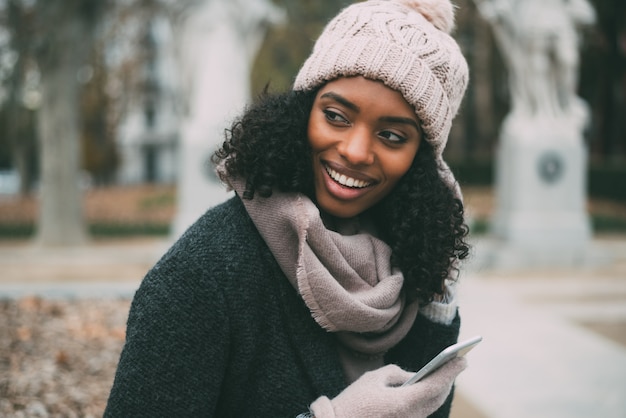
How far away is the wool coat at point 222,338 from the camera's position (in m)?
1.28

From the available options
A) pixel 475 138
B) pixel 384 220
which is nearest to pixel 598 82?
pixel 475 138

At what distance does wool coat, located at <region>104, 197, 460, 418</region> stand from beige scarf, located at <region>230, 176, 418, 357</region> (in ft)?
0.14

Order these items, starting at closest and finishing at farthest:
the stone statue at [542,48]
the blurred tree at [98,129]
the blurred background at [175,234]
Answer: the blurred background at [175,234], the stone statue at [542,48], the blurred tree at [98,129]

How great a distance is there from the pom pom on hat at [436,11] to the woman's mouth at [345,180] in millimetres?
475

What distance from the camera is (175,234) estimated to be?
374 inches

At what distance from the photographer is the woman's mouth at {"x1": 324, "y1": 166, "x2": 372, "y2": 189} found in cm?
152

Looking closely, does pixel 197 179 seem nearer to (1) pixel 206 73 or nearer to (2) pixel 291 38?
(1) pixel 206 73

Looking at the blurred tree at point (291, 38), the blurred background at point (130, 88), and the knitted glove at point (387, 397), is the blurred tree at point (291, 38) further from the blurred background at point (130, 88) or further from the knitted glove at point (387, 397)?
the knitted glove at point (387, 397)

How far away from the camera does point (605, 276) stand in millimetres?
8852

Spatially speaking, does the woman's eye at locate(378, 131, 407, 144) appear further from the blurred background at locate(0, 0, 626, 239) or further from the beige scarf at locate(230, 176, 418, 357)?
the blurred background at locate(0, 0, 626, 239)

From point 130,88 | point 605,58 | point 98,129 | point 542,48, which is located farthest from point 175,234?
point 98,129

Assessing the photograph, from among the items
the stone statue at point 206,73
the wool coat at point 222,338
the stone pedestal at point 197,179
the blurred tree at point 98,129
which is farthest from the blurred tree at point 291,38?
the wool coat at point 222,338

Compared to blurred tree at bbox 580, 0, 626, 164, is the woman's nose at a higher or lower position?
lower

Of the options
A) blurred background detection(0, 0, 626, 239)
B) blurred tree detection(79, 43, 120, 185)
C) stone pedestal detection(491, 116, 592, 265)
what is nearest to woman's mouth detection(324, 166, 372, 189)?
blurred background detection(0, 0, 626, 239)
